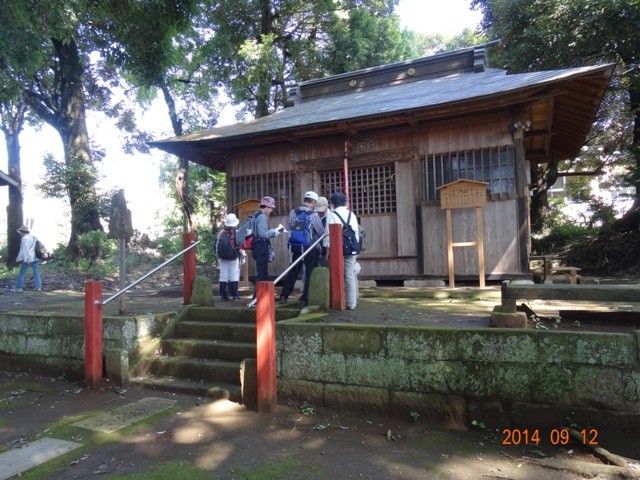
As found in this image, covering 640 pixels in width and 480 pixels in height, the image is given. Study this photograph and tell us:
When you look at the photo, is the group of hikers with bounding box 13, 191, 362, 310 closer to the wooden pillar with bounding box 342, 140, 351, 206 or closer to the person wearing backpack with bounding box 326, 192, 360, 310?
the person wearing backpack with bounding box 326, 192, 360, 310

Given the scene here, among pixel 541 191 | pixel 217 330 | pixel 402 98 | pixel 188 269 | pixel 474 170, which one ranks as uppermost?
pixel 402 98

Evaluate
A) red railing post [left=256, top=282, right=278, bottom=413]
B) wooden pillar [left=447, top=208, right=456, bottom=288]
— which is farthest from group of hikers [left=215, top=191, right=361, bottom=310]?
wooden pillar [left=447, top=208, right=456, bottom=288]

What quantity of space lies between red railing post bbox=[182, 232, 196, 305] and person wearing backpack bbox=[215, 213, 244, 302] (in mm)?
750

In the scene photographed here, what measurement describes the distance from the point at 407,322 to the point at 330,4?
15430 millimetres

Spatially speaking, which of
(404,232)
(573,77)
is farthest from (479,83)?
(404,232)

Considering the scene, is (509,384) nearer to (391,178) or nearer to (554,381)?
(554,381)

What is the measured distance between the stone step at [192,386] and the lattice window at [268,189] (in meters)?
5.51

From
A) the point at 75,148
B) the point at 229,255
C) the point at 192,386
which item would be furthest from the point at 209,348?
the point at 75,148

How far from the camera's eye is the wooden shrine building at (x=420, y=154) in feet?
27.1

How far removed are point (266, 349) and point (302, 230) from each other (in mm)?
2444

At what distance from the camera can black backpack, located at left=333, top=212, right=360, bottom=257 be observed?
6.05 meters

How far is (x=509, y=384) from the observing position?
4.00m

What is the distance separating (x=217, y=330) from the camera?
598 cm
